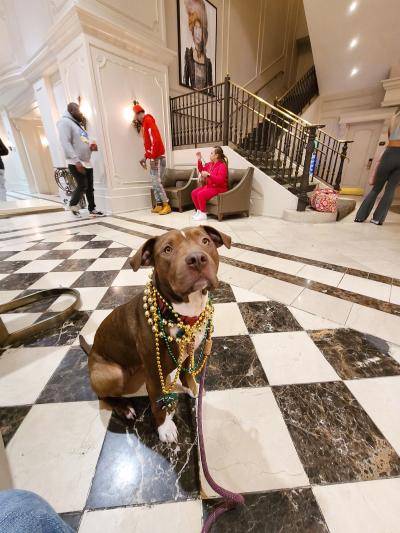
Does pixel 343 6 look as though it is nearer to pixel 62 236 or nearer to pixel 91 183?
pixel 91 183

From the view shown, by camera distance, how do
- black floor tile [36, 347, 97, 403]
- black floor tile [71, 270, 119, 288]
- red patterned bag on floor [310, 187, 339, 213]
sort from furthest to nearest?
red patterned bag on floor [310, 187, 339, 213] → black floor tile [71, 270, 119, 288] → black floor tile [36, 347, 97, 403]

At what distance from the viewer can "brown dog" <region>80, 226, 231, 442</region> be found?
26.9 inches

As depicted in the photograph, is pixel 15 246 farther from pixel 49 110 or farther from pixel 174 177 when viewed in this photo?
pixel 49 110

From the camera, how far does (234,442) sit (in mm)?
828

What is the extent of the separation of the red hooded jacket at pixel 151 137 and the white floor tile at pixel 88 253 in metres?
2.72

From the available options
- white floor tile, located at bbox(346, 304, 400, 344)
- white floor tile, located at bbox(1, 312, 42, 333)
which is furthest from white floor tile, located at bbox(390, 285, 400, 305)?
white floor tile, located at bbox(1, 312, 42, 333)

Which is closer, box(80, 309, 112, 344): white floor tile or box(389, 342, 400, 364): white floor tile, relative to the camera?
box(389, 342, 400, 364): white floor tile

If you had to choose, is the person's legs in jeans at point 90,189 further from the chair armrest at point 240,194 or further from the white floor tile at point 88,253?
the chair armrest at point 240,194

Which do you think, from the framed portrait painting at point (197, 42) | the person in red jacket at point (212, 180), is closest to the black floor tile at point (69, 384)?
the person in red jacket at point (212, 180)

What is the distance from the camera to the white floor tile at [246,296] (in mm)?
1729

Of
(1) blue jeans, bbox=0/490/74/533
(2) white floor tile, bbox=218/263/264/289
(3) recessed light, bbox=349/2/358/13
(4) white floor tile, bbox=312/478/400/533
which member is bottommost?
(2) white floor tile, bbox=218/263/264/289

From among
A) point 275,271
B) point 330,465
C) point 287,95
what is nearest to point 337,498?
point 330,465

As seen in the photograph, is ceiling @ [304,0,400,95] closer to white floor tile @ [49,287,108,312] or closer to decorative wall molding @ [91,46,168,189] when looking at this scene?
decorative wall molding @ [91,46,168,189]

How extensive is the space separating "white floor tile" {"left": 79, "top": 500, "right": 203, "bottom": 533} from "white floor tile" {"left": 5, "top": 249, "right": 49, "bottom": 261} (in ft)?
8.40
